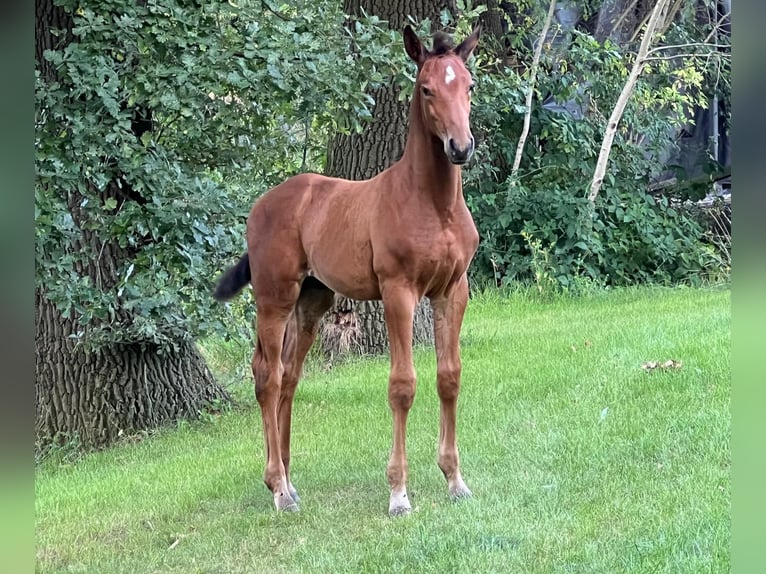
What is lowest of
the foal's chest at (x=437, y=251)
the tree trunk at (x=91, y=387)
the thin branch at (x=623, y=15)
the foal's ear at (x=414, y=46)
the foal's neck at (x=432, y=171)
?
the tree trunk at (x=91, y=387)

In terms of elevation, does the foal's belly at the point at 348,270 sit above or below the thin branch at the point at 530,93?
below

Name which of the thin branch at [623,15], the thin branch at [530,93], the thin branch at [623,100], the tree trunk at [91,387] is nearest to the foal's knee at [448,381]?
the tree trunk at [91,387]

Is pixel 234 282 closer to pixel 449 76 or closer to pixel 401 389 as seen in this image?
pixel 401 389

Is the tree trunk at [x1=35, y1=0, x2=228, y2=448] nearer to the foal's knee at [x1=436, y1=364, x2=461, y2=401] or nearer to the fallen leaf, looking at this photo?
the foal's knee at [x1=436, y1=364, x2=461, y2=401]

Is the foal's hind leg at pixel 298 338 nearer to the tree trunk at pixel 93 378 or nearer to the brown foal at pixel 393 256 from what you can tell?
the brown foal at pixel 393 256

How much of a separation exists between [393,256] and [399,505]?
1.41m

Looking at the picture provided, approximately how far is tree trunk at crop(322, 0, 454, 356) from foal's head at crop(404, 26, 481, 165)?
4.43m

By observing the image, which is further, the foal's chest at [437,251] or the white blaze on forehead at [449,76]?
→ the foal's chest at [437,251]

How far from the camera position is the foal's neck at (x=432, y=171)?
459cm

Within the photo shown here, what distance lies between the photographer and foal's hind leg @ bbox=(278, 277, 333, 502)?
18.0 ft

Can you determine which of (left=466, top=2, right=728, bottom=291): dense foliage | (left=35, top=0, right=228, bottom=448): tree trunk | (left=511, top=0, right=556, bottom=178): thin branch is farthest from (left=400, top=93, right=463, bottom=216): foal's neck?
(left=466, top=2, right=728, bottom=291): dense foliage

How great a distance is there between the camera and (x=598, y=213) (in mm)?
12328

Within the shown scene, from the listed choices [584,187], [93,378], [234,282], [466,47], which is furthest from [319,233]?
[584,187]
